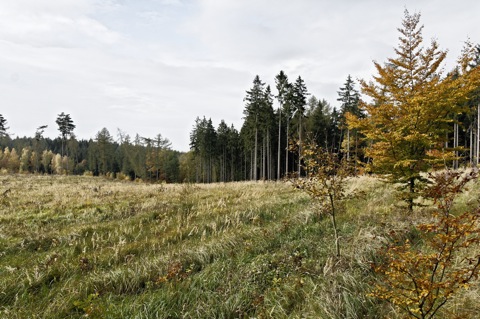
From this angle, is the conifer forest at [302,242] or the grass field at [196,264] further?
the grass field at [196,264]

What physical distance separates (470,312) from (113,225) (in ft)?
31.3

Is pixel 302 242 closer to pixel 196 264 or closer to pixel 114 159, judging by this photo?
pixel 196 264

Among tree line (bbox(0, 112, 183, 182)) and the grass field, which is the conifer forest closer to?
the grass field

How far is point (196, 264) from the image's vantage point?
634 cm

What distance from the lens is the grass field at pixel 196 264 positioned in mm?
4418

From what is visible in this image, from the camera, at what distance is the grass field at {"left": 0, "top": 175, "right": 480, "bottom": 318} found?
442 centimetres

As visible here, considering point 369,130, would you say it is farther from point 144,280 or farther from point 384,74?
point 144,280

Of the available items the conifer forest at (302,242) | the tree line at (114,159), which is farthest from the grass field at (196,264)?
the tree line at (114,159)

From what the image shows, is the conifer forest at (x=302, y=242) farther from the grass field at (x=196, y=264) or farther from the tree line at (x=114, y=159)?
the tree line at (x=114, y=159)

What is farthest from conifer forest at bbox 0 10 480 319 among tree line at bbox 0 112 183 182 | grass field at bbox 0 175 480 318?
tree line at bbox 0 112 183 182

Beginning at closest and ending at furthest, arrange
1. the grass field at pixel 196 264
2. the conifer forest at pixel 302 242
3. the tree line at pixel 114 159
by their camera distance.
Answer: the conifer forest at pixel 302 242 < the grass field at pixel 196 264 < the tree line at pixel 114 159

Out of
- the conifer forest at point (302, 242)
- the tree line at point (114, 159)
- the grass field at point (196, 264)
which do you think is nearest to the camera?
the conifer forest at point (302, 242)

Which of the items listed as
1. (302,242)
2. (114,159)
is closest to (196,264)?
(302,242)

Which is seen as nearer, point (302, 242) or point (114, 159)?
point (302, 242)
